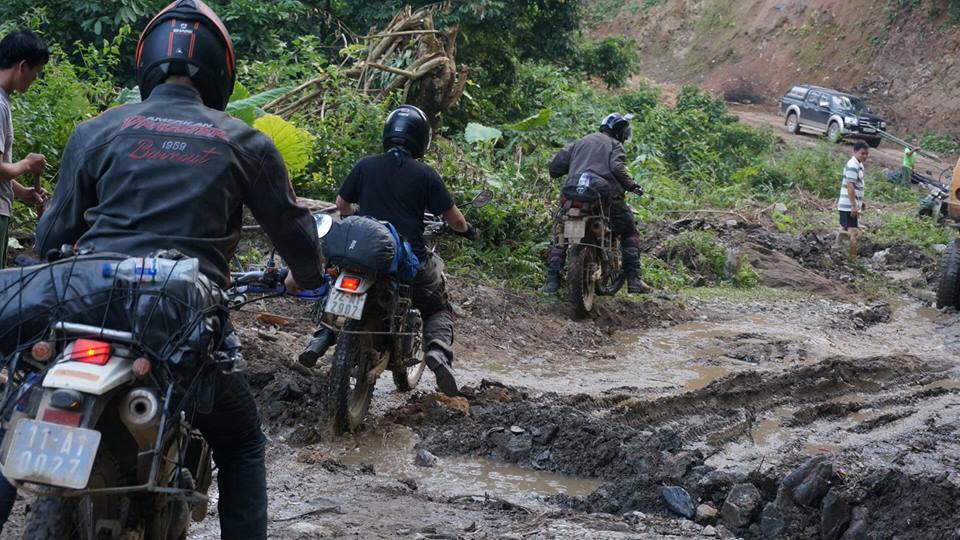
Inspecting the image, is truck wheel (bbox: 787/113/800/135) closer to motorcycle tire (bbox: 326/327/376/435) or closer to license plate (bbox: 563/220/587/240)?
license plate (bbox: 563/220/587/240)

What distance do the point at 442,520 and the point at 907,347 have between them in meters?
7.92

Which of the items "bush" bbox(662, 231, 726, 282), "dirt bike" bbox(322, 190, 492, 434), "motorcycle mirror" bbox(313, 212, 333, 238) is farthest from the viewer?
"bush" bbox(662, 231, 726, 282)

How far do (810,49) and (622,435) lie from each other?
128 ft

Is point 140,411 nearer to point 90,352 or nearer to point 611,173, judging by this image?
point 90,352

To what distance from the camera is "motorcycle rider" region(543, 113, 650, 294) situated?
1134 cm

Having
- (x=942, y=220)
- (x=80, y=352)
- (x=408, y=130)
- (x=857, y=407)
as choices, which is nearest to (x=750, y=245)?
(x=942, y=220)

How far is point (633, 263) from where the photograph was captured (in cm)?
1198

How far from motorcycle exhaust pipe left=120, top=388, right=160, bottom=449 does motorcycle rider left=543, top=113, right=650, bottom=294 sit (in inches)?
337

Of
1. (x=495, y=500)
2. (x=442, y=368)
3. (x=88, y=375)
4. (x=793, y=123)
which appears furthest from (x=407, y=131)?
(x=793, y=123)

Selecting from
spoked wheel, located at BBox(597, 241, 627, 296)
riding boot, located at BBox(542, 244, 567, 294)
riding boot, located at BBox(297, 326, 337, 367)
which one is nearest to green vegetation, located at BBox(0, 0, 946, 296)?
riding boot, located at BBox(542, 244, 567, 294)

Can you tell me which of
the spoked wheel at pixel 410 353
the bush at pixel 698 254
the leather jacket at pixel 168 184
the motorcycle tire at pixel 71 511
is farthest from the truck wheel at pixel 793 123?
the motorcycle tire at pixel 71 511

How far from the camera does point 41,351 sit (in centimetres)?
305

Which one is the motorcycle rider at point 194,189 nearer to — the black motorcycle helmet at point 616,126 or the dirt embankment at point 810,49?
the black motorcycle helmet at point 616,126

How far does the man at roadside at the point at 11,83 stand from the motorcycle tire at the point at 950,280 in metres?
11.1
